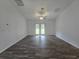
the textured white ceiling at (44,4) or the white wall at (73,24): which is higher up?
the textured white ceiling at (44,4)

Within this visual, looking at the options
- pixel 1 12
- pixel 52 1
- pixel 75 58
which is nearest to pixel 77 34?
pixel 75 58

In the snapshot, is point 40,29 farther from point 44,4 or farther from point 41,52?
point 41,52

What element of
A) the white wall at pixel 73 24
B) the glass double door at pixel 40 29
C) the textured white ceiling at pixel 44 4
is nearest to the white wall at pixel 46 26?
the glass double door at pixel 40 29

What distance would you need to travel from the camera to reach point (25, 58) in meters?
3.70

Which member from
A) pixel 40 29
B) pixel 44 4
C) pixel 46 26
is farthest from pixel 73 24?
pixel 40 29

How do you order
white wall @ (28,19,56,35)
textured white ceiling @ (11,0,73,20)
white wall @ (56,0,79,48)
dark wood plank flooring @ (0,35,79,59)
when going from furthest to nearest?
white wall @ (28,19,56,35) → textured white ceiling @ (11,0,73,20) → white wall @ (56,0,79,48) → dark wood plank flooring @ (0,35,79,59)

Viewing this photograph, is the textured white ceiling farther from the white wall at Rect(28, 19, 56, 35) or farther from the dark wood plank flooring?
the white wall at Rect(28, 19, 56, 35)

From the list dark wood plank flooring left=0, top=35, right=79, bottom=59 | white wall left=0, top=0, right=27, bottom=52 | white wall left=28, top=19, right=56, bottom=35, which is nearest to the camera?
dark wood plank flooring left=0, top=35, right=79, bottom=59

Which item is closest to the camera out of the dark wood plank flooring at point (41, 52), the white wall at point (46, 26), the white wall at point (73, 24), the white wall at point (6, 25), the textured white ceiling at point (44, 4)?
the dark wood plank flooring at point (41, 52)

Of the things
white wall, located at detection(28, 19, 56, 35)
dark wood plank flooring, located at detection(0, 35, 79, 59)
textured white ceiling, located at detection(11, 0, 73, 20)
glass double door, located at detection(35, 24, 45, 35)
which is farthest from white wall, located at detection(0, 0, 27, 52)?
glass double door, located at detection(35, 24, 45, 35)

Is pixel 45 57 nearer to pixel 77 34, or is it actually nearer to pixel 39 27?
pixel 77 34

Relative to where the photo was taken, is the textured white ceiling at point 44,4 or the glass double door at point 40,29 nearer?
the textured white ceiling at point 44,4

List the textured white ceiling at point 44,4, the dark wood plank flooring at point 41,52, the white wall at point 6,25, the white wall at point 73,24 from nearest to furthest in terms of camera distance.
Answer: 1. the dark wood plank flooring at point 41,52
2. the white wall at point 6,25
3. the white wall at point 73,24
4. the textured white ceiling at point 44,4

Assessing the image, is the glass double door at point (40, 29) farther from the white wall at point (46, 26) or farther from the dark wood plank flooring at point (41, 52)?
the dark wood plank flooring at point (41, 52)
